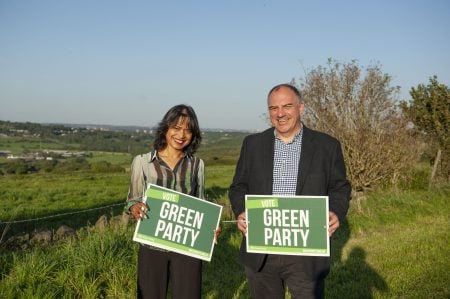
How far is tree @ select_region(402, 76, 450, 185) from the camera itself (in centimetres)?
1738

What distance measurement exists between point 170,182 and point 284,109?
109 centimetres

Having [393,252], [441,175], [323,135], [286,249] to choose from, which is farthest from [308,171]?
[441,175]

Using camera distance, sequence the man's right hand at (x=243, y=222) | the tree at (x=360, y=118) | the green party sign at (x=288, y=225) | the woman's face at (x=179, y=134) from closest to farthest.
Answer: the green party sign at (x=288, y=225) → the man's right hand at (x=243, y=222) → the woman's face at (x=179, y=134) → the tree at (x=360, y=118)

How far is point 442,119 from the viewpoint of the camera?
1803cm

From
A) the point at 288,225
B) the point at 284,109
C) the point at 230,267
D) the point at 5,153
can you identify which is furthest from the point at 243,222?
the point at 5,153

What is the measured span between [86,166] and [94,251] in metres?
52.0

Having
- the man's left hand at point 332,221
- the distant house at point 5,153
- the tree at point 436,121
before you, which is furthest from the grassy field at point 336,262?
the distant house at point 5,153

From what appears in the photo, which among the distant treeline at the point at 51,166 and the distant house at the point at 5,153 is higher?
the distant house at the point at 5,153

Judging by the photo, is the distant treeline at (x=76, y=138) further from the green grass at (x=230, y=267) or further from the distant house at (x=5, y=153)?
the green grass at (x=230, y=267)

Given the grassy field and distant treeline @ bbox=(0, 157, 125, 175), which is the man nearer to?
the grassy field

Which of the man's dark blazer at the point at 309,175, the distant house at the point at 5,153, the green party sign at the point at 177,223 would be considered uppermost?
the man's dark blazer at the point at 309,175

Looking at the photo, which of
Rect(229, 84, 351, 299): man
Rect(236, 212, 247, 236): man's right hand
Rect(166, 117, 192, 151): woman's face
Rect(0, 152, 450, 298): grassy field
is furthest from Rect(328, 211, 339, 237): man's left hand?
Rect(0, 152, 450, 298): grassy field

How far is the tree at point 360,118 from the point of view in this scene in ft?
43.5

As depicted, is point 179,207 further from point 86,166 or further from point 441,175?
point 86,166
